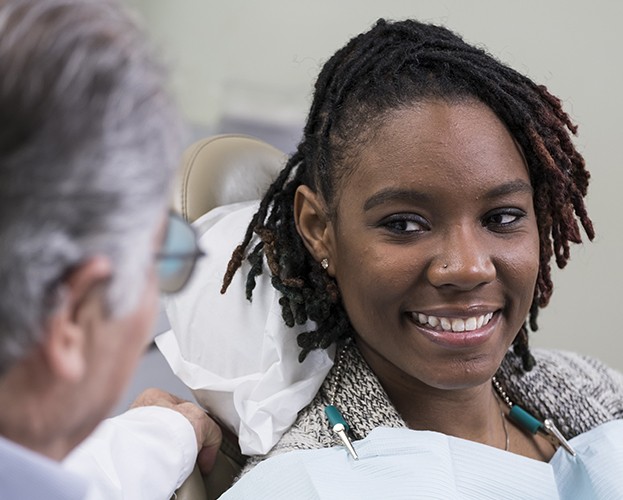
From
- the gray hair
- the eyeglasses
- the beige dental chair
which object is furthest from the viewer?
the beige dental chair

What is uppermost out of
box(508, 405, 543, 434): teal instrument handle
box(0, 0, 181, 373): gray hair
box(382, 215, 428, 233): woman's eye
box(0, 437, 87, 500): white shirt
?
box(0, 0, 181, 373): gray hair

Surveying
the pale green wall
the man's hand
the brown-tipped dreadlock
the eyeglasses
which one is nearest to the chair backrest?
the brown-tipped dreadlock

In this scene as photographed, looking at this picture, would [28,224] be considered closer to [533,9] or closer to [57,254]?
[57,254]

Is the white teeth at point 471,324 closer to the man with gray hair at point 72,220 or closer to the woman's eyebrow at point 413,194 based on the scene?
the woman's eyebrow at point 413,194

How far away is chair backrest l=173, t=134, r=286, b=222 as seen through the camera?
132 cm

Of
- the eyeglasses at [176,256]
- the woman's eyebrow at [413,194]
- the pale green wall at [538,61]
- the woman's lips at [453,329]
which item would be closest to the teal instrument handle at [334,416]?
the woman's lips at [453,329]

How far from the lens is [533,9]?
201 centimetres

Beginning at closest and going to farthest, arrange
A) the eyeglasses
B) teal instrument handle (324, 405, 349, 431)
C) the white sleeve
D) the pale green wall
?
1. the eyeglasses
2. the white sleeve
3. teal instrument handle (324, 405, 349, 431)
4. the pale green wall

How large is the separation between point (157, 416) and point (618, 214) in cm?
122

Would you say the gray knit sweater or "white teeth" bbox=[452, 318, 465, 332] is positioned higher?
"white teeth" bbox=[452, 318, 465, 332]

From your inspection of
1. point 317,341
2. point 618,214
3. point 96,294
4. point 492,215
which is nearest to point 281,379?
point 317,341

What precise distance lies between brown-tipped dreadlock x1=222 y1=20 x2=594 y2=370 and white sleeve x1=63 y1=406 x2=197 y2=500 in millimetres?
178

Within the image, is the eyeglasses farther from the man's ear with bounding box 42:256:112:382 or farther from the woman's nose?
the woman's nose

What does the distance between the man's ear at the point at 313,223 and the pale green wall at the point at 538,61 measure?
2.51 ft
